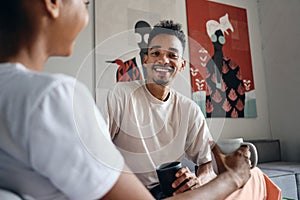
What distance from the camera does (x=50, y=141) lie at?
293 millimetres

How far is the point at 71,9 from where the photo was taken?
0.39 m

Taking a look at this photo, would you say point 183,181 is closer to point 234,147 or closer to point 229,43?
point 234,147

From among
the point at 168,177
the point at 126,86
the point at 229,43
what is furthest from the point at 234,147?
the point at 229,43

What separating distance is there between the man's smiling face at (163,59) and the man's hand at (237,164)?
1.07ft

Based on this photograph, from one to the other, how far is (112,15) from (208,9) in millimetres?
947

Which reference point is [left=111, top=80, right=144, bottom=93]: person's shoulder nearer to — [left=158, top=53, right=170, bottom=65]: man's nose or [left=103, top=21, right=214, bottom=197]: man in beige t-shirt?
[left=103, top=21, right=214, bottom=197]: man in beige t-shirt

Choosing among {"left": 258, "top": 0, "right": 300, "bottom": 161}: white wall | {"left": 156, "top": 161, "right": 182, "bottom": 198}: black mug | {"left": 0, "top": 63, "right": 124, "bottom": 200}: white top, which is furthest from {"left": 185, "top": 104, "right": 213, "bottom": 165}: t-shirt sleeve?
{"left": 258, "top": 0, "right": 300, "bottom": 161}: white wall

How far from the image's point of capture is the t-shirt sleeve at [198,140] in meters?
0.92

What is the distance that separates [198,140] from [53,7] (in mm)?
688

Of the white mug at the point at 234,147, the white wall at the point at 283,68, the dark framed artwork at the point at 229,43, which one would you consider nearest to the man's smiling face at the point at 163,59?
the white mug at the point at 234,147

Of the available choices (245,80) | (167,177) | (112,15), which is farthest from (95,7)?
(167,177)

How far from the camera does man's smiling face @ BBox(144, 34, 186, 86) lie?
35.1 inches

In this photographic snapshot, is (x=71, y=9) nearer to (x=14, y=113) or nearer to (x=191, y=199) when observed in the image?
(x=14, y=113)

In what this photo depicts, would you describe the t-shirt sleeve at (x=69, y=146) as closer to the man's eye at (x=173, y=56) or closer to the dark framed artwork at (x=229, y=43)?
the man's eye at (x=173, y=56)
